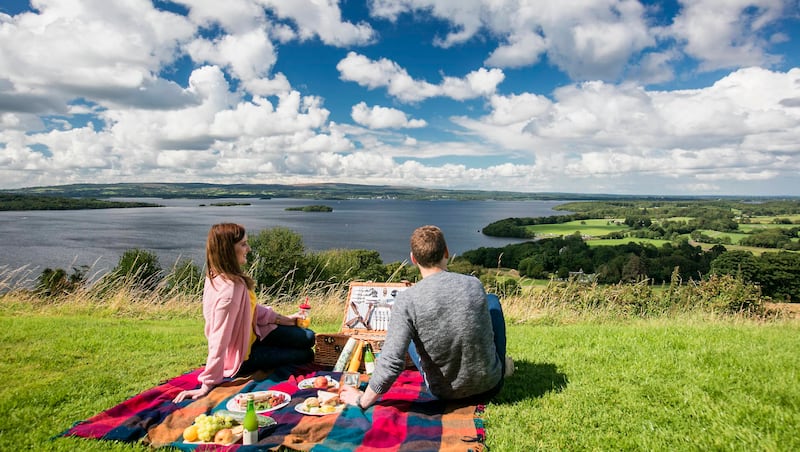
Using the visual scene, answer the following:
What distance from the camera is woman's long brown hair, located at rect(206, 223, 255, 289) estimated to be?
4230 mm

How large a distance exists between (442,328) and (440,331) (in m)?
0.03

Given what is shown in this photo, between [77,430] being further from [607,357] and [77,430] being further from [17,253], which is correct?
[17,253]

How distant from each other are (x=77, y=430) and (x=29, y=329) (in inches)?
179

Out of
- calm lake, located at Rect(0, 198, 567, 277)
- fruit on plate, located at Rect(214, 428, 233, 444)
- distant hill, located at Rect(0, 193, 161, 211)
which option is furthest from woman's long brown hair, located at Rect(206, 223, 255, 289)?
distant hill, located at Rect(0, 193, 161, 211)

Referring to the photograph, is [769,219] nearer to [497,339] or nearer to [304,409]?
[497,339]

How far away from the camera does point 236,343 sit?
14.5 feet

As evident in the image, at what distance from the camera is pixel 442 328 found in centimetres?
349

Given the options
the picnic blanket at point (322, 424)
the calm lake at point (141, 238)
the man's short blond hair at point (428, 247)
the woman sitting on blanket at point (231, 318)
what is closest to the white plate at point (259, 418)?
the picnic blanket at point (322, 424)

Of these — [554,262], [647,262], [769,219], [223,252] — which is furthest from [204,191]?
[223,252]

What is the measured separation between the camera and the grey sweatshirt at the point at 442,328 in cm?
347

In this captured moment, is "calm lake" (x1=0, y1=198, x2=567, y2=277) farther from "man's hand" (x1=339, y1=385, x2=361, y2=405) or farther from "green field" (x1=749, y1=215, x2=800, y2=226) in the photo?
"man's hand" (x1=339, y1=385, x2=361, y2=405)

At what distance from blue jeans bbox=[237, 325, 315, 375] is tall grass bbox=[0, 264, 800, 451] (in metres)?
1.04

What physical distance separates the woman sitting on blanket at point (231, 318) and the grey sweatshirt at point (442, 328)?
1.51m

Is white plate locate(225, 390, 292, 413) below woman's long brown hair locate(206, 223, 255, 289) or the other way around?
below
